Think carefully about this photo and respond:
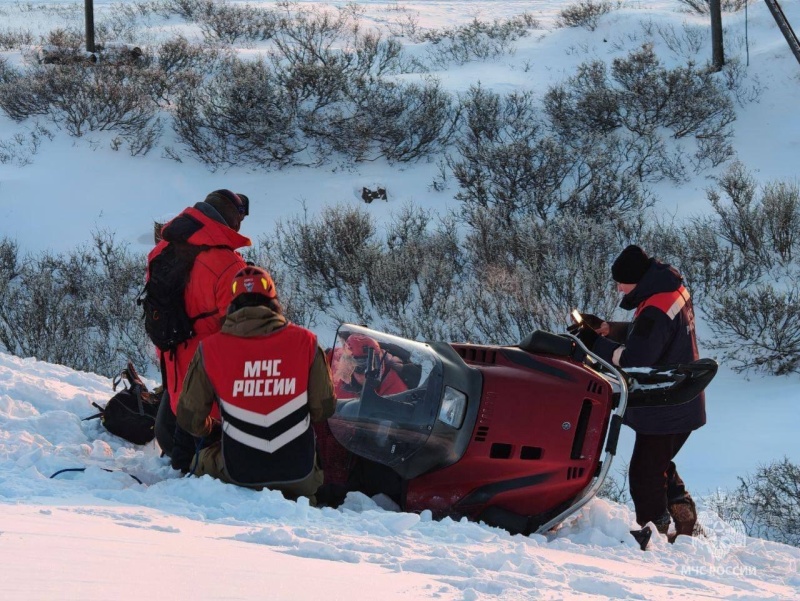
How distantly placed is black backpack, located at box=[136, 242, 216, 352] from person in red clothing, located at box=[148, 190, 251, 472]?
23 mm

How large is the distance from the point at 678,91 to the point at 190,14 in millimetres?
13975

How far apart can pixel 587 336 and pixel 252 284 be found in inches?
72.8

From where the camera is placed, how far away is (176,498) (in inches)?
156

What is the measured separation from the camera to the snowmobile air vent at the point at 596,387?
170 inches

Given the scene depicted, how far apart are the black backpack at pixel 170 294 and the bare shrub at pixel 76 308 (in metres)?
6.93

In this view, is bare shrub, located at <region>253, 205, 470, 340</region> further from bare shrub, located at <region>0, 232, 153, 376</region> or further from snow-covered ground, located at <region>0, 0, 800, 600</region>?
snow-covered ground, located at <region>0, 0, 800, 600</region>

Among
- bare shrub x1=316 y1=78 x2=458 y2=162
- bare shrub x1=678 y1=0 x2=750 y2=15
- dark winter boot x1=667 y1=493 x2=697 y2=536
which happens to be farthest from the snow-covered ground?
bare shrub x1=678 y1=0 x2=750 y2=15

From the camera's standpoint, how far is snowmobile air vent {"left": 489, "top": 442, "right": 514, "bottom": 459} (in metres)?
4.23

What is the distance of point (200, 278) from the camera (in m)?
4.58

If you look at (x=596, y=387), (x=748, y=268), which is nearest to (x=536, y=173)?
(x=748, y=268)

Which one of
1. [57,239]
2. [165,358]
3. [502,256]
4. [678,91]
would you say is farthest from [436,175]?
[165,358]

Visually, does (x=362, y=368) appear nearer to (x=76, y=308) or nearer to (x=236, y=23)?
(x=76, y=308)

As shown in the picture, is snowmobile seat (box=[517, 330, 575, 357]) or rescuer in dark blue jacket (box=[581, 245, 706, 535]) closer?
snowmobile seat (box=[517, 330, 575, 357])

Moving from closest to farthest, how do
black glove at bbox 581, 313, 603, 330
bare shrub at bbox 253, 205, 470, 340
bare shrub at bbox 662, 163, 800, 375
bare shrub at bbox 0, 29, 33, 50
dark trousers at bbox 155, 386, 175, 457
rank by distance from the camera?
dark trousers at bbox 155, 386, 175, 457 < black glove at bbox 581, 313, 603, 330 < bare shrub at bbox 662, 163, 800, 375 < bare shrub at bbox 253, 205, 470, 340 < bare shrub at bbox 0, 29, 33, 50
